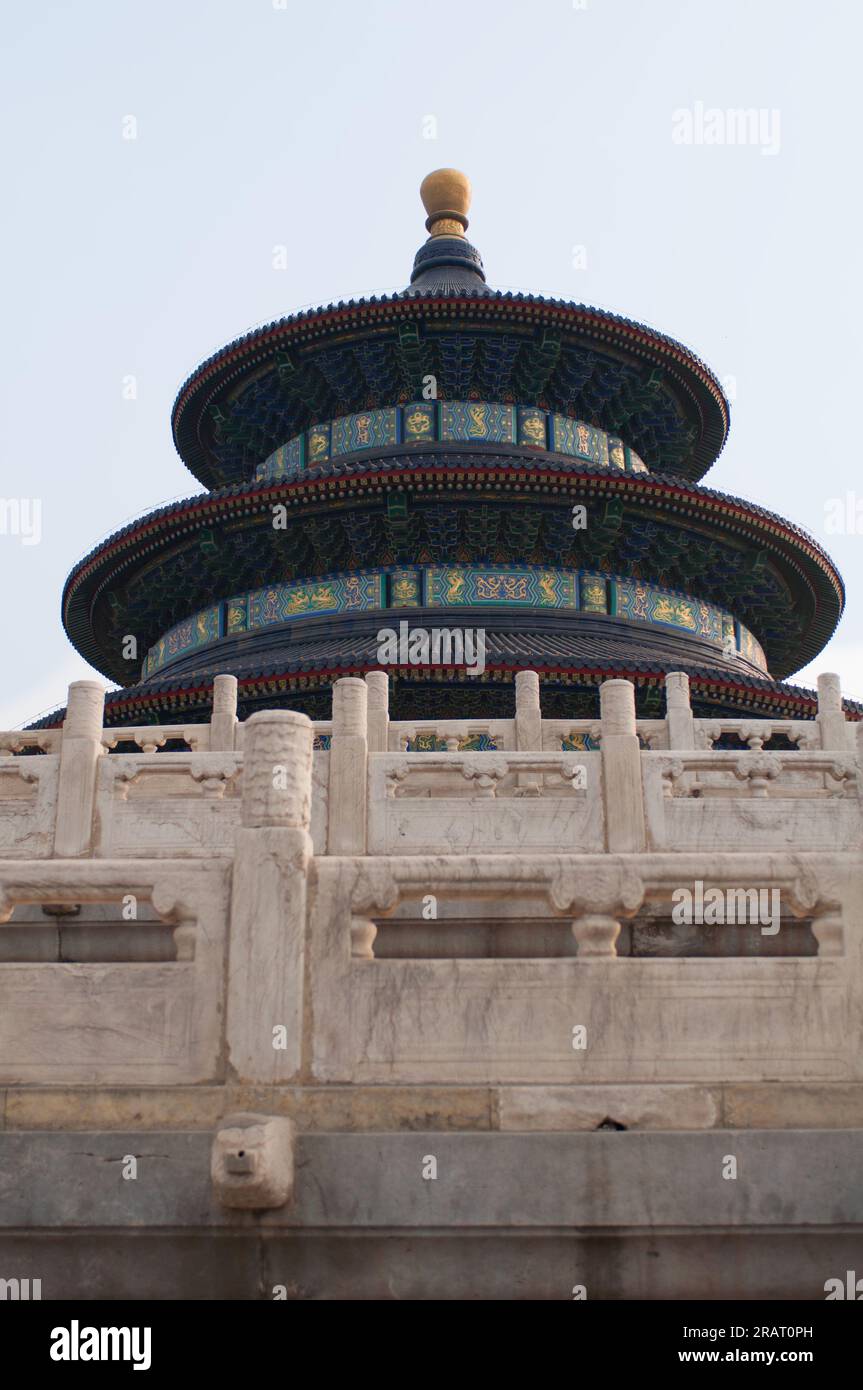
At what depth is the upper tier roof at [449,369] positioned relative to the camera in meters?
23.6

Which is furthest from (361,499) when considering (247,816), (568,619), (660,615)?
(247,816)

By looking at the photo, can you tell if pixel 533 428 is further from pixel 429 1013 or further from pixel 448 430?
pixel 429 1013

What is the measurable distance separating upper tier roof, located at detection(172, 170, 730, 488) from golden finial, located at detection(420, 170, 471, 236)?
2016 millimetres

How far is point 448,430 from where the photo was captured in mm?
24172

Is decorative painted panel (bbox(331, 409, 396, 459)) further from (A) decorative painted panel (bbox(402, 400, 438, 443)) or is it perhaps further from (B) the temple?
(B) the temple

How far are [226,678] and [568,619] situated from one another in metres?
7.39

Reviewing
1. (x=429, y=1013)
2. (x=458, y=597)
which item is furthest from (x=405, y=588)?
(x=429, y=1013)

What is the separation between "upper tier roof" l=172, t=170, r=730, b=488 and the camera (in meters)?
23.6

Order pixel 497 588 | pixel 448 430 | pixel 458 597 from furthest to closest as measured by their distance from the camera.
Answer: pixel 448 430 → pixel 497 588 → pixel 458 597

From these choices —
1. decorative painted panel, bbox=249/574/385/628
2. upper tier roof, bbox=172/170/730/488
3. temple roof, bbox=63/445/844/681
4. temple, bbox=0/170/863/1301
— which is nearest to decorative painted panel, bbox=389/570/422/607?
decorative painted panel, bbox=249/574/385/628

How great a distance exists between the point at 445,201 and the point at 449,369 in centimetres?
647

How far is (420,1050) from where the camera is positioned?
546cm

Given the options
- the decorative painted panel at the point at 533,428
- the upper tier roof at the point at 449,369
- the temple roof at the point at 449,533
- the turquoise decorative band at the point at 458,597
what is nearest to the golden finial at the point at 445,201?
the upper tier roof at the point at 449,369
